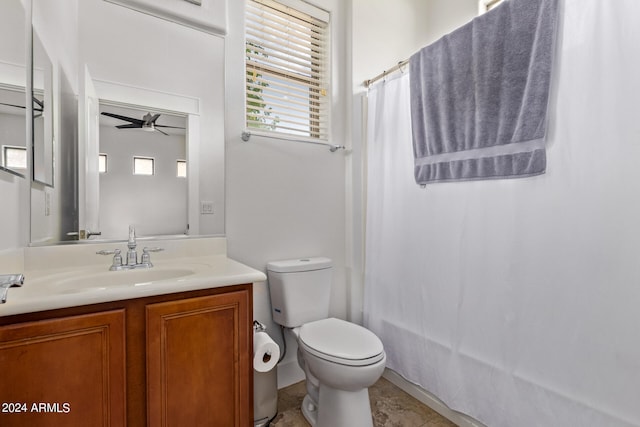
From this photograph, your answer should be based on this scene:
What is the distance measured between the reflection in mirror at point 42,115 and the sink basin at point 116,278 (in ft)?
1.32

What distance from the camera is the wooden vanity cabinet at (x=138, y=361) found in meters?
0.90

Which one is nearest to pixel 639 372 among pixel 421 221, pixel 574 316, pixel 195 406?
pixel 574 316

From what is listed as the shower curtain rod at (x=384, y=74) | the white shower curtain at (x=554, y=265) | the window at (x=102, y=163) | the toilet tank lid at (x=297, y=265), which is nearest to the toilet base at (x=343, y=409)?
the white shower curtain at (x=554, y=265)

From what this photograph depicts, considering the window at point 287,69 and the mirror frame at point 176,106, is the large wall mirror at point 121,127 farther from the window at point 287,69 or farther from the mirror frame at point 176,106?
the window at point 287,69

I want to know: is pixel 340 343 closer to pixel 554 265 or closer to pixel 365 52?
pixel 554 265

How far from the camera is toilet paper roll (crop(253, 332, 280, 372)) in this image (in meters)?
1.34

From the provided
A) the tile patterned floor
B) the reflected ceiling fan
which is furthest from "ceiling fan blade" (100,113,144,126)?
the tile patterned floor

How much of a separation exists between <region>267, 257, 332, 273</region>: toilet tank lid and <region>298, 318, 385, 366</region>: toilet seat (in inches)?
11.8

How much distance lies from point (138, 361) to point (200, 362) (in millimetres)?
200

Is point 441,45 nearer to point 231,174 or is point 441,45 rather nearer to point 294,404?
point 231,174

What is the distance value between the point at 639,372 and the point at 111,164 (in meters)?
2.20

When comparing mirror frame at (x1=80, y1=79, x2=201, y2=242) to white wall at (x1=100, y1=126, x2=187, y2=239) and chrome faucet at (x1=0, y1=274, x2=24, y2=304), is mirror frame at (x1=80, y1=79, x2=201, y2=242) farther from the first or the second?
chrome faucet at (x1=0, y1=274, x2=24, y2=304)

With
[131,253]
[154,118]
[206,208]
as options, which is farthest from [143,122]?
[131,253]

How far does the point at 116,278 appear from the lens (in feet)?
4.29
